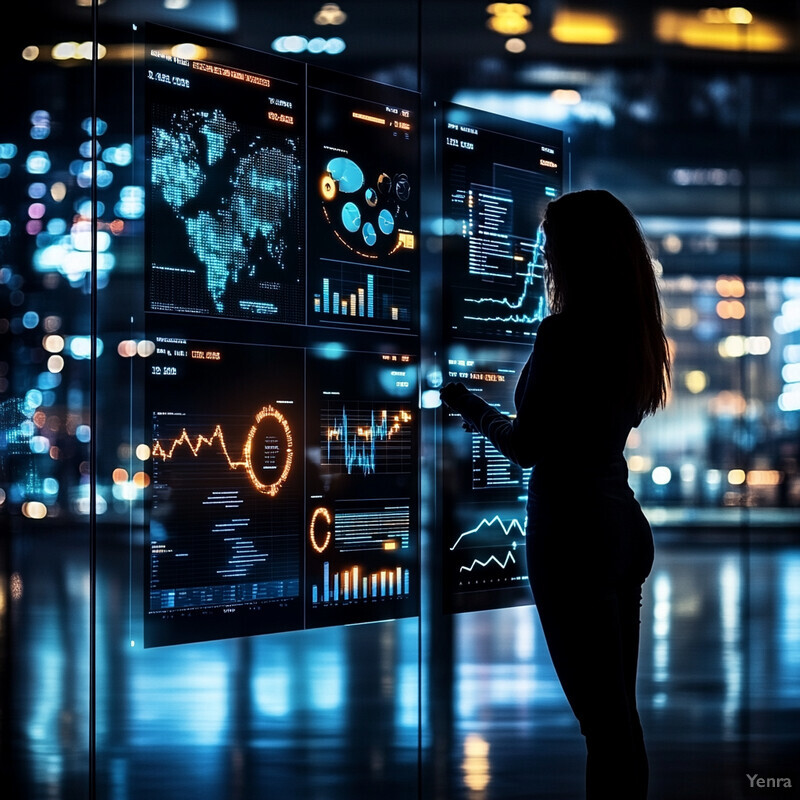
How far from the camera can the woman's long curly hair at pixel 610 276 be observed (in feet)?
8.07

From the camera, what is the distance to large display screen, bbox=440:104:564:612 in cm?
334

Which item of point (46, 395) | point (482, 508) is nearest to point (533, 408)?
point (482, 508)

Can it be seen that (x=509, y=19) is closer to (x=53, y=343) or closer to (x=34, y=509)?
(x=53, y=343)

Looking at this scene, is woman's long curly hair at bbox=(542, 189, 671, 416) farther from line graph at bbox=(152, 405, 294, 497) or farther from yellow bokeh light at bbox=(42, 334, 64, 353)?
yellow bokeh light at bbox=(42, 334, 64, 353)

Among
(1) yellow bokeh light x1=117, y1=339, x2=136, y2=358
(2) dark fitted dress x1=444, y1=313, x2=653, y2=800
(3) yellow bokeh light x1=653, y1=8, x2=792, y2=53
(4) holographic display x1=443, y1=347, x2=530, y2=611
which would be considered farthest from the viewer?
(3) yellow bokeh light x1=653, y1=8, x2=792, y2=53

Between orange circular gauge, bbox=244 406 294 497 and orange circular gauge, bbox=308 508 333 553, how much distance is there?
0.50ft

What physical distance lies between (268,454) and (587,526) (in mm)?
1040

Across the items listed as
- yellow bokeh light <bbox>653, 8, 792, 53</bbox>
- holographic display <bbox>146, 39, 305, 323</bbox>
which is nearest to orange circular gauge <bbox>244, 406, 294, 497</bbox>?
holographic display <bbox>146, 39, 305, 323</bbox>

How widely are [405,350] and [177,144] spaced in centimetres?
90

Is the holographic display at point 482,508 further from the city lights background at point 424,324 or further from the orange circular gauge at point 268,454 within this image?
the orange circular gauge at point 268,454

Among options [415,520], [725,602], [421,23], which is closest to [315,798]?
[415,520]

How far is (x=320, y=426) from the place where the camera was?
10.3 feet

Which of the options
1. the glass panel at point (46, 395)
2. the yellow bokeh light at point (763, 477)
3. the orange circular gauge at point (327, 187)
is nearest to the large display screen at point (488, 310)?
the orange circular gauge at point (327, 187)

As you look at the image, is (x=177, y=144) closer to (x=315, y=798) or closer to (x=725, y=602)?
(x=315, y=798)
